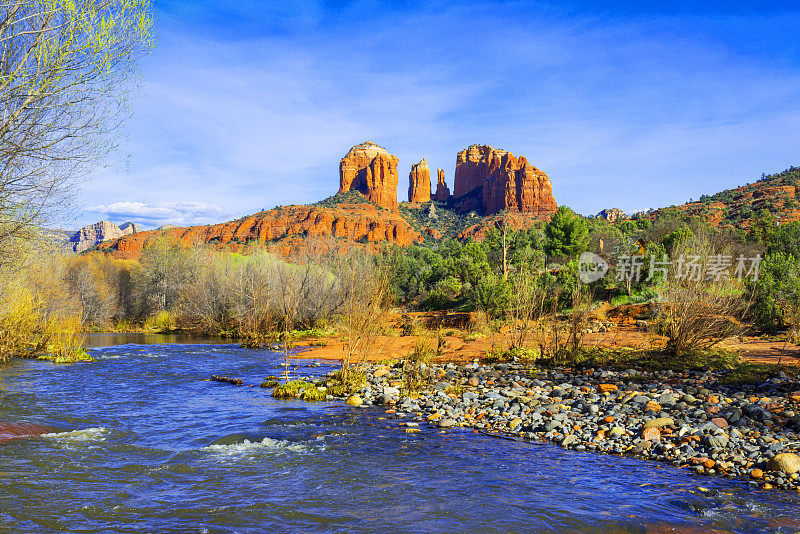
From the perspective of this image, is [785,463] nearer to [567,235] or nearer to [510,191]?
[567,235]

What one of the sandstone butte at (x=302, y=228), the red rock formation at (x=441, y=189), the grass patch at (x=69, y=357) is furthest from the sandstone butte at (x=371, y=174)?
the grass patch at (x=69, y=357)

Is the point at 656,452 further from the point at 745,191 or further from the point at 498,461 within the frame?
the point at 745,191

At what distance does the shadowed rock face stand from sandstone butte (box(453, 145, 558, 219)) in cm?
10478

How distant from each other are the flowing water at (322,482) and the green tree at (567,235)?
27.8 metres

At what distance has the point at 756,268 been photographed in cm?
2183

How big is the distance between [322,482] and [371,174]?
122876mm

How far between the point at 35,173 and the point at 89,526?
246 inches

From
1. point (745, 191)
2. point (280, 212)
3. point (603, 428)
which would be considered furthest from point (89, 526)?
point (280, 212)

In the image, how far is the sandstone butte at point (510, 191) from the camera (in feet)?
377

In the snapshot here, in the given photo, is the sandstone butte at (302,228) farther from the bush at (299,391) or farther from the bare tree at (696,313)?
the bare tree at (696,313)

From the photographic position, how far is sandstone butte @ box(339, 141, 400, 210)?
12328cm

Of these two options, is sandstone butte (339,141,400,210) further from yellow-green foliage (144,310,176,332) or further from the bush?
the bush

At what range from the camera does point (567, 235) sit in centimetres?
3466

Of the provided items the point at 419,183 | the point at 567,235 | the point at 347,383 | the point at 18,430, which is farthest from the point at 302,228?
the point at 18,430
